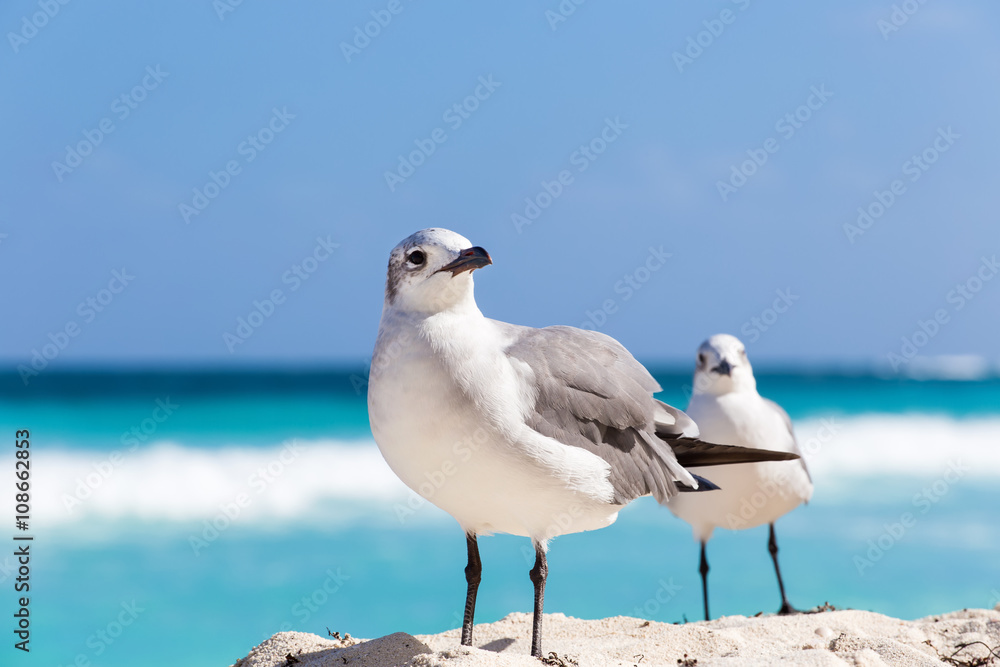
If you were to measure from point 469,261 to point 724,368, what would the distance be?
10.8 feet

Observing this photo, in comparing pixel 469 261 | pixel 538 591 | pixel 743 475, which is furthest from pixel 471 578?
pixel 743 475

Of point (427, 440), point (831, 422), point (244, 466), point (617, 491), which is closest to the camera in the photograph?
point (427, 440)

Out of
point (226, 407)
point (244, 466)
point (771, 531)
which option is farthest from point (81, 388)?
point (771, 531)

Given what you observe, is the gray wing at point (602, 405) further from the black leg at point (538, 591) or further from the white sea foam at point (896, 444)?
the white sea foam at point (896, 444)

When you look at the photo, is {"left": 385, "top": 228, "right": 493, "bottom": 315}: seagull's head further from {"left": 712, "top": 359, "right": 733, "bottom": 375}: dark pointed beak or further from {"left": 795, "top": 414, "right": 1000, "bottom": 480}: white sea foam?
{"left": 795, "top": 414, "right": 1000, "bottom": 480}: white sea foam

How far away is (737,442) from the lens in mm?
5848

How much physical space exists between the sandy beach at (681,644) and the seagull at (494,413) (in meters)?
0.45

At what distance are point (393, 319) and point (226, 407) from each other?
62.2 ft

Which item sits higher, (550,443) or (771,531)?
(771,531)

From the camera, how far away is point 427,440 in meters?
3.28

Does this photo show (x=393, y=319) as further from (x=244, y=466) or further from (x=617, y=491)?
(x=244, y=466)

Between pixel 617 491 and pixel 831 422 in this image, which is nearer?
pixel 617 491

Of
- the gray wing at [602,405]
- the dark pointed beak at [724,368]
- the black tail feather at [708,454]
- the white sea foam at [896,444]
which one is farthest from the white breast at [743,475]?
the white sea foam at [896,444]

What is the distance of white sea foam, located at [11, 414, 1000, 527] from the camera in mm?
12039
